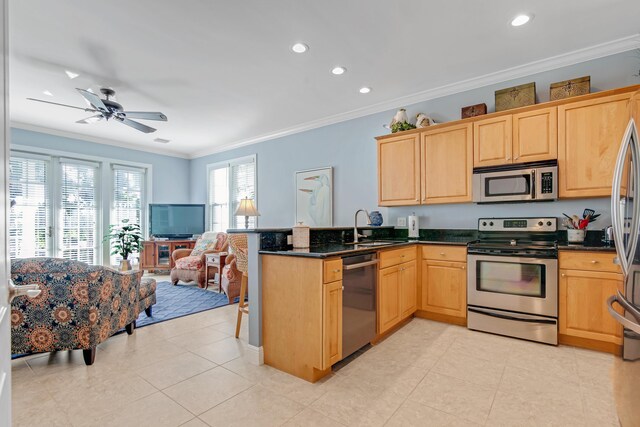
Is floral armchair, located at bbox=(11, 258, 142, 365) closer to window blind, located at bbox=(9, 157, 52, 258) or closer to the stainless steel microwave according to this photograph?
the stainless steel microwave

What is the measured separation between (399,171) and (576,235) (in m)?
1.94

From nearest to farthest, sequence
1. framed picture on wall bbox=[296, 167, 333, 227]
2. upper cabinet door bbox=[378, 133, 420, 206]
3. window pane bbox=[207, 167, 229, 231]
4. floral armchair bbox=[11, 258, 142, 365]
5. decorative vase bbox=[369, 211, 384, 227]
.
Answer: floral armchair bbox=[11, 258, 142, 365] < upper cabinet door bbox=[378, 133, 420, 206] < decorative vase bbox=[369, 211, 384, 227] < framed picture on wall bbox=[296, 167, 333, 227] < window pane bbox=[207, 167, 229, 231]

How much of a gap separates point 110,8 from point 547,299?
4524 millimetres

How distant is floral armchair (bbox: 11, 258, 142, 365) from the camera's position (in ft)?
7.63

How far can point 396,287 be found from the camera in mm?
3121

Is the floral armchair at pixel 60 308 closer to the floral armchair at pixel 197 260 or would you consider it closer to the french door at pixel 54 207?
the floral armchair at pixel 197 260

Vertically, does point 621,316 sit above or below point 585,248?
below

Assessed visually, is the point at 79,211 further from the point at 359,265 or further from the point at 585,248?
the point at 585,248

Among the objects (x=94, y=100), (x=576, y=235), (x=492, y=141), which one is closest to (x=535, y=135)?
(x=492, y=141)

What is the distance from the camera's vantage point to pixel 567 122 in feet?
9.67

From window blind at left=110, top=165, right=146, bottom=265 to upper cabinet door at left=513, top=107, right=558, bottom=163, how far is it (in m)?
7.17

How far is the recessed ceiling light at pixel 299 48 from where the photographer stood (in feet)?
9.77

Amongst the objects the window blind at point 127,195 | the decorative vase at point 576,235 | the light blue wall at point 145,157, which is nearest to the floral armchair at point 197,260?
the window blind at point 127,195

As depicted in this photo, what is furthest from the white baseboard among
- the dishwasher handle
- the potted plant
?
the potted plant
